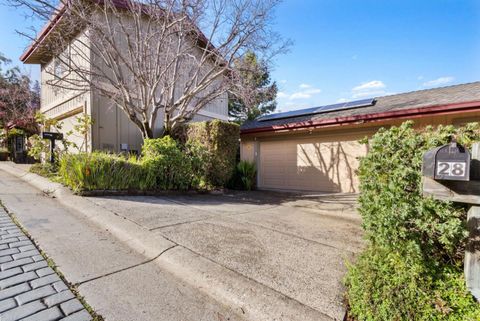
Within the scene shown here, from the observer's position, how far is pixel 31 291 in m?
1.88

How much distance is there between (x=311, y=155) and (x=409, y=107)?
334 cm

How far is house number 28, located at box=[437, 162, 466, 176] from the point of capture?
4.70 ft

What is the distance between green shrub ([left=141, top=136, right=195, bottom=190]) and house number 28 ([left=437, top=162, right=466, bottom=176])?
588 centimetres

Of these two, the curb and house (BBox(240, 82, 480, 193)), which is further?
house (BBox(240, 82, 480, 193))

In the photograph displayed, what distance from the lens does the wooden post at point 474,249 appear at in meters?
1.58

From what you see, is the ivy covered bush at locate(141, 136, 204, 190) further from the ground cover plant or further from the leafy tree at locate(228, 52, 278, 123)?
the leafy tree at locate(228, 52, 278, 123)

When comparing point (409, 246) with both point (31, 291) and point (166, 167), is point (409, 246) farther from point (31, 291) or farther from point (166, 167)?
point (166, 167)

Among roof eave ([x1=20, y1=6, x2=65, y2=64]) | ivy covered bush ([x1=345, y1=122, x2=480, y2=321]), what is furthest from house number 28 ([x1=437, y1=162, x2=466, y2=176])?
roof eave ([x1=20, y1=6, x2=65, y2=64])

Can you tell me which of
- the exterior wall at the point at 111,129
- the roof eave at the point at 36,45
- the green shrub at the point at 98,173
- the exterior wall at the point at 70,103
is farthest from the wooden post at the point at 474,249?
the roof eave at the point at 36,45

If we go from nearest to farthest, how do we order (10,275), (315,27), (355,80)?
(10,275) → (315,27) → (355,80)

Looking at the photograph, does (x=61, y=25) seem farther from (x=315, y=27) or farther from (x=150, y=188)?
(x=315, y=27)

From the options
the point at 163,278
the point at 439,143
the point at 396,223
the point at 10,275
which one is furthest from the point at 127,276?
the point at 439,143

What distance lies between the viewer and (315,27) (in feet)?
24.5

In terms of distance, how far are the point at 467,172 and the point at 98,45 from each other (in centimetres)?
887
